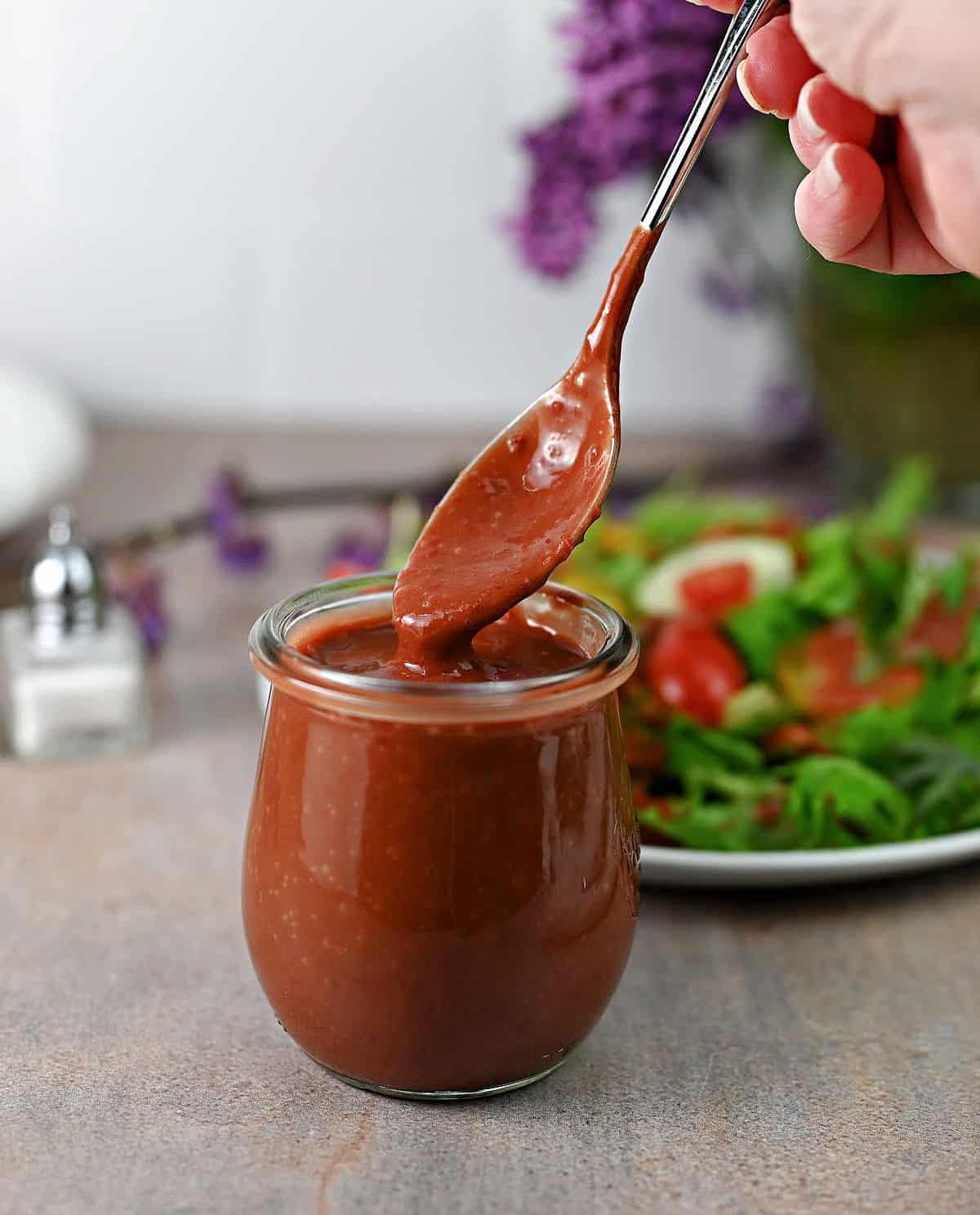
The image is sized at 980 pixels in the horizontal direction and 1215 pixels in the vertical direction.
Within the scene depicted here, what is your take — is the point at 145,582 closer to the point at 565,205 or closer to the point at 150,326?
the point at 565,205

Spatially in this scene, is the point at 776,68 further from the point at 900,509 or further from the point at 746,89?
the point at 900,509

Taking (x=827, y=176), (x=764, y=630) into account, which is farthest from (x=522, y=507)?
(x=764, y=630)

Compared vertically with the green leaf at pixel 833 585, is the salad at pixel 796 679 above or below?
below

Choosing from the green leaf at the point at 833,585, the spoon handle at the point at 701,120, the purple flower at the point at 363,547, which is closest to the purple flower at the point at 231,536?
the purple flower at the point at 363,547

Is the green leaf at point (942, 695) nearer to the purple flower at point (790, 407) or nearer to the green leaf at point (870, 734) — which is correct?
the green leaf at point (870, 734)

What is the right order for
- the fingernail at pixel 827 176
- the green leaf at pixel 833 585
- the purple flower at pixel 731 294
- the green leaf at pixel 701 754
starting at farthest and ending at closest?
the purple flower at pixel 731 294
the green leaf at pixel 833 585
the green leaf at pixel 701 754
the fingernail at pixel 827 176

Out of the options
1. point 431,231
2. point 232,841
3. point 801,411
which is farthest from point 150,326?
point 232,841
